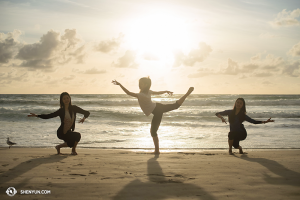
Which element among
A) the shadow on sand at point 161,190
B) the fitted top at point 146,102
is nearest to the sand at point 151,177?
the shadow on sand at point 161,190

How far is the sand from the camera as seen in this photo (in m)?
3.31

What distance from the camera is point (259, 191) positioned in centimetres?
343

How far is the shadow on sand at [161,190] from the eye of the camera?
3.24m

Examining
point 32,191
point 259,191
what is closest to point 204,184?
point 259,191

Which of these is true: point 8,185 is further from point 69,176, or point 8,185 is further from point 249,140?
point 249,140

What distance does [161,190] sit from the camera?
3.44 m

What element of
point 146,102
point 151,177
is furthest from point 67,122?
point 151,177

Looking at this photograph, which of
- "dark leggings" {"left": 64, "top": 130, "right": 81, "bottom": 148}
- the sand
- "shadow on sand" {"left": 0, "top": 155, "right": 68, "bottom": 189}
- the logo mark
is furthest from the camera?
"dark leggings" {"left": 64, "top": 130, "right": 81, "bottom": 148}

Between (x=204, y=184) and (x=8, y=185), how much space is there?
285cm

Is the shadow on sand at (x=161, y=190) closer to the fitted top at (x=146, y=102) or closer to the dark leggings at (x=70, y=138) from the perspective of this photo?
the fitted top at (x=146, y=102)

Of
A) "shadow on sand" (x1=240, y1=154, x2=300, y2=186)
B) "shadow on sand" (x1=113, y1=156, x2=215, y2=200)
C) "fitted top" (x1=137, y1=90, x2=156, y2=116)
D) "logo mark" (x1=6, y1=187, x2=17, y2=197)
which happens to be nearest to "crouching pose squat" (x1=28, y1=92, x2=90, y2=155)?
"fitted top" (x1=137, y1=90, x2=156, y2=116)

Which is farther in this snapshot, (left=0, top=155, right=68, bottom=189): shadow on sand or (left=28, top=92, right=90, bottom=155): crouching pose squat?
(left=28, top=92, right=90, bottom=155): crouching pose squat

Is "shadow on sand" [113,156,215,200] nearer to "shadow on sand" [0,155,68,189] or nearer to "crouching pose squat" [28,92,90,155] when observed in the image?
"shadow on sand" [0,155,68,189]

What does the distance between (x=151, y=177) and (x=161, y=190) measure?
60cm
